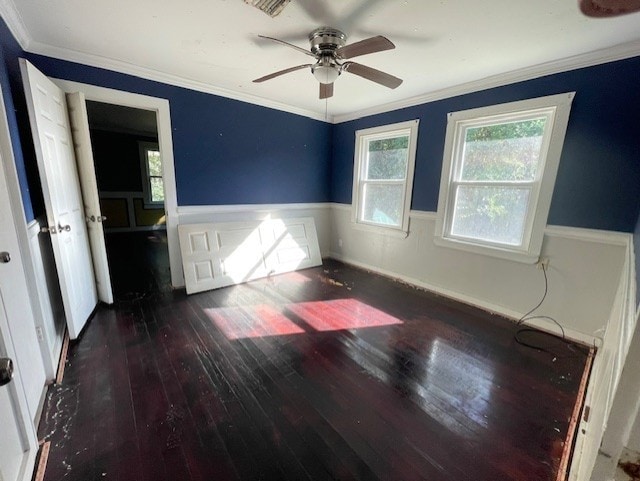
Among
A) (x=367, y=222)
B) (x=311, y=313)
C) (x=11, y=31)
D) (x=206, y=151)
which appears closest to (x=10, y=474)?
(x=311, y=313)

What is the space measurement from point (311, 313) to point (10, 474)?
2047mm

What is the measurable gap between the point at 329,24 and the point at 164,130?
209 centimetres

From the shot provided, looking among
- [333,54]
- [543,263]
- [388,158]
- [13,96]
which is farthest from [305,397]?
[388,158]

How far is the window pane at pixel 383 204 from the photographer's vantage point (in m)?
3.77

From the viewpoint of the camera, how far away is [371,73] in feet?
6.75

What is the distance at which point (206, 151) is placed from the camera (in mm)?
3287

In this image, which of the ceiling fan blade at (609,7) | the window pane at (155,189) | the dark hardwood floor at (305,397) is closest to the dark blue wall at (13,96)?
the dark hardwood floor at (305,397)

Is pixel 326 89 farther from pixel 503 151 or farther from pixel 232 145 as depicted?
pixel 503 151

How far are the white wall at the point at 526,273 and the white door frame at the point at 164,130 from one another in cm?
267

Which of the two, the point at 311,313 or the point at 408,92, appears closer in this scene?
the point at 311,313

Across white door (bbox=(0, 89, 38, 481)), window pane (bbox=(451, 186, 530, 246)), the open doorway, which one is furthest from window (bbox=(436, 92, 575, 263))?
the open doorway

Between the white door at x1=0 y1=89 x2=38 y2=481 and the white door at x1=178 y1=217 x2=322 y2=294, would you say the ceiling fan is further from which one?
the white door at x1=178 y1=217 x2=322 y2=294

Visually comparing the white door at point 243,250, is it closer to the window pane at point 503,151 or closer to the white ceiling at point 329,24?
the white ceiling at point 329,24

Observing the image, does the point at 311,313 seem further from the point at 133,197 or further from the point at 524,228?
the point at 133,197
